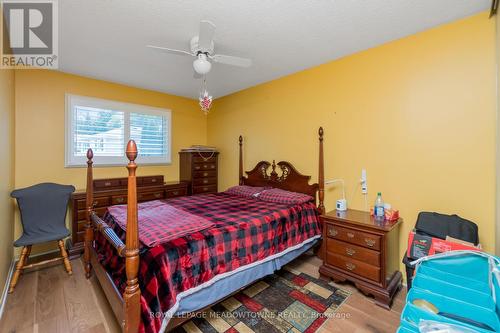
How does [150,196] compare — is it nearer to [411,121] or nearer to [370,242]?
[370,242]

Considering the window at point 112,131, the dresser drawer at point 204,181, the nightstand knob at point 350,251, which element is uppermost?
the window at point 112,131

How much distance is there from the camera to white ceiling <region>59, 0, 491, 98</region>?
181 centimetres

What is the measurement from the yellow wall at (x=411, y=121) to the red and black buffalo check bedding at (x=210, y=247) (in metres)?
0.80

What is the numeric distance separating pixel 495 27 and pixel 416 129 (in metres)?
0.94

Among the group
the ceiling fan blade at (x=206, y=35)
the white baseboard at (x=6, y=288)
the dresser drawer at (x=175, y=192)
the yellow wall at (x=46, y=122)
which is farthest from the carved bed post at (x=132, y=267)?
the yellow wall at (x=46, y=122)

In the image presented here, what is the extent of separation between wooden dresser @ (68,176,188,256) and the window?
0.40m

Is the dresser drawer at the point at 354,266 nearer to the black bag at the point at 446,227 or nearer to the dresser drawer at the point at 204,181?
the black bag at the point at 446,227

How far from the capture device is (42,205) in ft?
8.50

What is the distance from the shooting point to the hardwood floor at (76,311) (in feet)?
5.68

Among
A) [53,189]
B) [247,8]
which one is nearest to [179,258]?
[247,8]

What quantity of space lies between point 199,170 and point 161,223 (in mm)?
2393

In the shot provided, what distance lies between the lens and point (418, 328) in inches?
33.8

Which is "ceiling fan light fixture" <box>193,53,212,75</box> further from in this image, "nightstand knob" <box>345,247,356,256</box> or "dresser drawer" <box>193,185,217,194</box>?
"dresser drawer" <box>193,185,217,194</box>

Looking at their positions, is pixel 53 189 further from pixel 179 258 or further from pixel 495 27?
pixel 495 27
